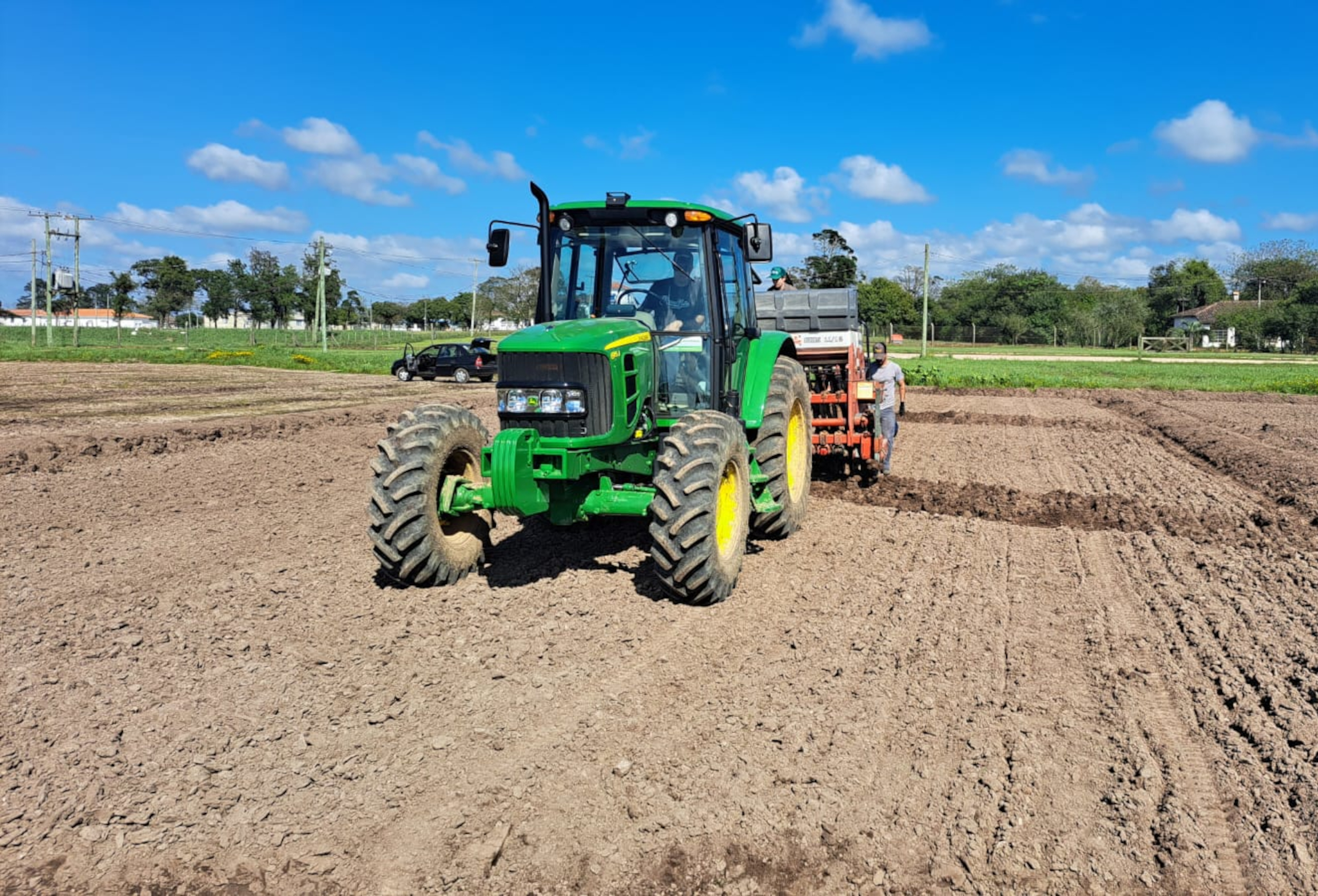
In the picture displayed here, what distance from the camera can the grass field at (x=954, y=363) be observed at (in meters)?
30.2

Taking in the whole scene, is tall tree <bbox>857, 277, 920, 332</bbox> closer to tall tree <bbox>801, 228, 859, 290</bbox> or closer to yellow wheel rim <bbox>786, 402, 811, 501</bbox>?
tall tree <bbox>801, 228, 859, 290</bbox>

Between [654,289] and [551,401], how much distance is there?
144cm

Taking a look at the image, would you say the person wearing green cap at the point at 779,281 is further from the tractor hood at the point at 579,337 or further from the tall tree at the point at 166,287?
the tall tree at the point at 166,287

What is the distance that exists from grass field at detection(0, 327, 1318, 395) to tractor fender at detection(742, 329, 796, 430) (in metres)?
22.5

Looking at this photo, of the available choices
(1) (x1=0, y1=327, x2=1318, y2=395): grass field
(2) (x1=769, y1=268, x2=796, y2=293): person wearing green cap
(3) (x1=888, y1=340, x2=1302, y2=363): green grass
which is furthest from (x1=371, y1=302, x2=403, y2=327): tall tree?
(2) (x1=769, y1=268, x2=796, y2=293): person wearing green cap

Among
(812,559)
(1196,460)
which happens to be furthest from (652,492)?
(1196,460)

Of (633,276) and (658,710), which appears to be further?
(633,276)

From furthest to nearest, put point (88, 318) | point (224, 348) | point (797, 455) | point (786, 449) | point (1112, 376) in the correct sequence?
point (88, 318)
point (224, 348)
point (1112, 376)
point (797, 455)
point (786, 449)

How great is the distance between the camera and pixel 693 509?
5762mm

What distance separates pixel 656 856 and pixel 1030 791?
61.7 inches

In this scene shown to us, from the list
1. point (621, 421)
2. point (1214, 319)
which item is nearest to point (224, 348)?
point (621, 421)

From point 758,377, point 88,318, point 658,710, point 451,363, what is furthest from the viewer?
point 88,318

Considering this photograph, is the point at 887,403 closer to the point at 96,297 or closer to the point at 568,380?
the point at 568,380

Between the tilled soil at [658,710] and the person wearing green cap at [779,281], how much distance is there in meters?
3.53
